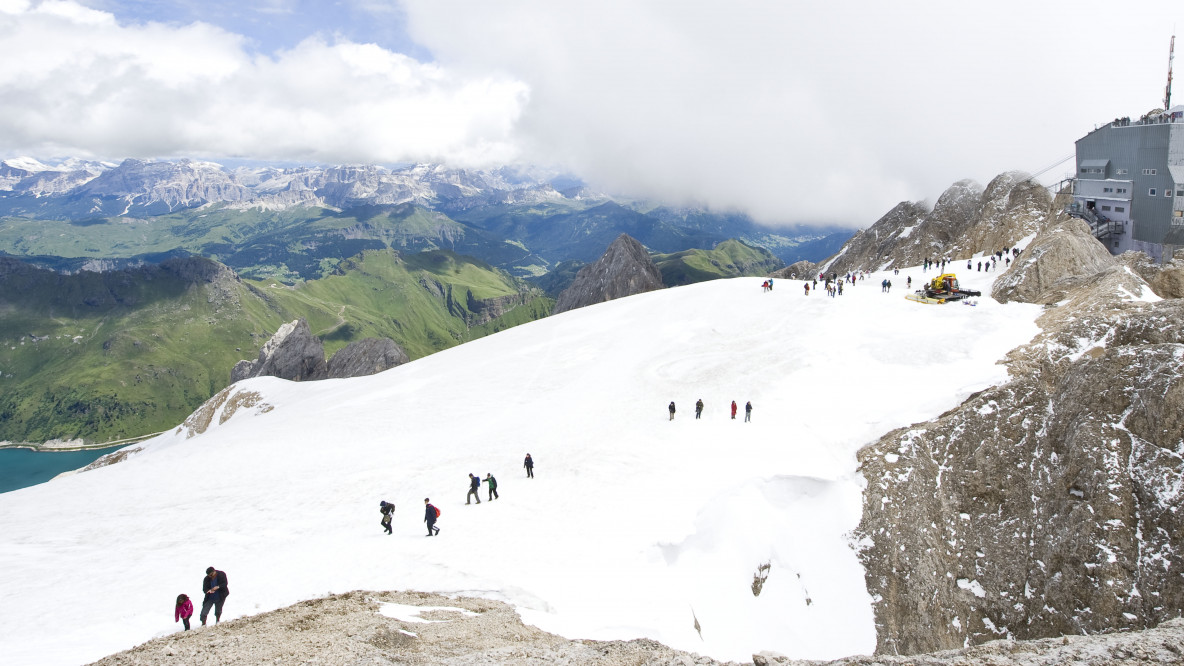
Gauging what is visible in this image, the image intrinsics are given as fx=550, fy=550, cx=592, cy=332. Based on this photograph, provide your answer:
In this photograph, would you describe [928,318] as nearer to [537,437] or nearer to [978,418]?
[978,418]

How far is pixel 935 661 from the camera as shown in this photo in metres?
12.8

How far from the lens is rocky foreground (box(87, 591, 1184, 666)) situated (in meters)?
12.4

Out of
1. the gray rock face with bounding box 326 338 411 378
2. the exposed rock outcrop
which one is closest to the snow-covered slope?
the gray rock face with bounding box 326 338 411 378

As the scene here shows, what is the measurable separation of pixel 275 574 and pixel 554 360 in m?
34.2

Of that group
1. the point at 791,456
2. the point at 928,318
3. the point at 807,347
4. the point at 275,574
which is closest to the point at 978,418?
the point at 791,456

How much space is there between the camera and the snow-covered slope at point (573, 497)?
22.4 m

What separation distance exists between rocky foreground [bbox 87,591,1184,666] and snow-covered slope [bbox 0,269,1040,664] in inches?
127

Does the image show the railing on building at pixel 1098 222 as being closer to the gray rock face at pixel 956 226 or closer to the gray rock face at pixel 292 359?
the gray rock face at pixel 956 226

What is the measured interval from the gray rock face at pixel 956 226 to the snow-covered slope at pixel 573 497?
55714mm

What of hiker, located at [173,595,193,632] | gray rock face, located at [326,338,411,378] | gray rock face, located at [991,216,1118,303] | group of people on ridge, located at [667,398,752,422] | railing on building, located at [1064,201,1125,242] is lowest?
hiker, located at [173,595,193,632]

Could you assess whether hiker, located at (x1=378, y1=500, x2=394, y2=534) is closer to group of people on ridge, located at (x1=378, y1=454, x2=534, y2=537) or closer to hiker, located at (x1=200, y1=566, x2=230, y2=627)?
group of people on ridge, located at (x1=378, y1=454, x2=534, y2=537)

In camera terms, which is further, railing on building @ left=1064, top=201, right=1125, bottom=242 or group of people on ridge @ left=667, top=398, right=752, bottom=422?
railing on building @ left=1064, top=201, right=1125, bottom=242

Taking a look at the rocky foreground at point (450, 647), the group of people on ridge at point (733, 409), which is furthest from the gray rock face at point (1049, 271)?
the rocky foreground at point (450, 647)

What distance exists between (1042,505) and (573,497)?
24.7 m
